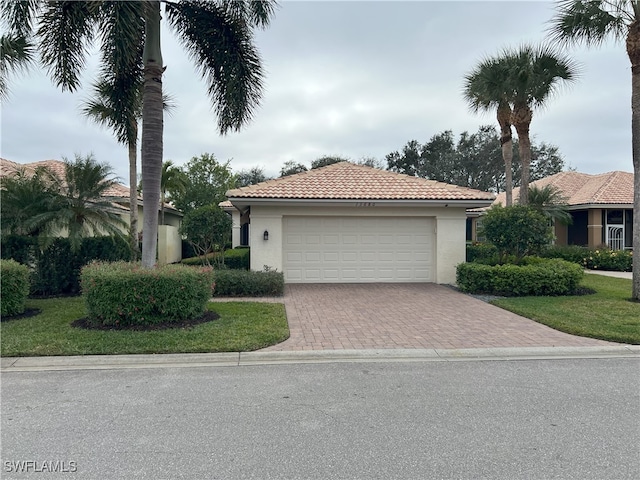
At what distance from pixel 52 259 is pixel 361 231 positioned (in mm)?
9103

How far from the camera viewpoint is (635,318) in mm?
8242

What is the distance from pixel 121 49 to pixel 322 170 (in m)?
8.92

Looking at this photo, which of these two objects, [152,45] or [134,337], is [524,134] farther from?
[134,337]

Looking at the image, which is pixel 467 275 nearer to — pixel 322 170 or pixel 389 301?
pixel 389 301

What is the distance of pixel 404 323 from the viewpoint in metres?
8.07

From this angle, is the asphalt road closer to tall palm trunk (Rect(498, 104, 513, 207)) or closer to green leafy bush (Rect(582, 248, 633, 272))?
tall palm trunk (Rect(498, 104, 513, 207))

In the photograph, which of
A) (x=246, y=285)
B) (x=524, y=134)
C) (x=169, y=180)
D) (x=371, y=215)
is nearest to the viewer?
(x=246, y=285)

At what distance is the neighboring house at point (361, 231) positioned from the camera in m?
13.1

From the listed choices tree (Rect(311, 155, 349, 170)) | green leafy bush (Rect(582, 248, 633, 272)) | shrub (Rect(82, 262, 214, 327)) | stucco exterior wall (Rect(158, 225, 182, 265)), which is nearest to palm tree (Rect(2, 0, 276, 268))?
shrub (Rect(82, 262, 214, 327))

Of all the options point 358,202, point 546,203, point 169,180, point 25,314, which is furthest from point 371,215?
point 169,180

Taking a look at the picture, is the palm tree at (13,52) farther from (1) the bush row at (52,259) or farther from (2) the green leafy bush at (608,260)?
(2) the green leafy bush at (608,260)

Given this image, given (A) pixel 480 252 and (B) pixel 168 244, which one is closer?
(A) pixel 480 252

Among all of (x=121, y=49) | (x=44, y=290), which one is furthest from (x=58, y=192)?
(x=121, y=49)

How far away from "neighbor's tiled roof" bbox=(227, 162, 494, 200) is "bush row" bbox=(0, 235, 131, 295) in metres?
4.37
